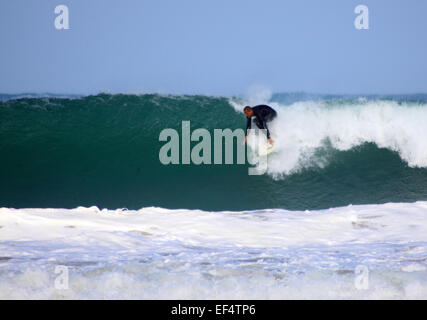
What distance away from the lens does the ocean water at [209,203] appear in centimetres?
382

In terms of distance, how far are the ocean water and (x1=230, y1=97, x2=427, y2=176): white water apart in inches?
1.2

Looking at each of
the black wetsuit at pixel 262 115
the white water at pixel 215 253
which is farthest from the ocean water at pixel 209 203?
the black wetsuit at pixel 262 115

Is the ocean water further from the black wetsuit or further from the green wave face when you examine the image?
the black wetsuit

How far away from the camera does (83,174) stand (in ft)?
31.0

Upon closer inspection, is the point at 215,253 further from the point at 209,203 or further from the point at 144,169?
the point at 144,169

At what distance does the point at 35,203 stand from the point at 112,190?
1392mm

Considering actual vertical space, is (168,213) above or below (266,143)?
below

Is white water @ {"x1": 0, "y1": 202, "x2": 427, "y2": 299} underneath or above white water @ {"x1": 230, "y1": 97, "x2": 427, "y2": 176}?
underneath

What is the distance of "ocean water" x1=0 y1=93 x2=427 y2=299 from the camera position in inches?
151

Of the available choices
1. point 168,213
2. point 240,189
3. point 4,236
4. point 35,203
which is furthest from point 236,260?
point 35,203

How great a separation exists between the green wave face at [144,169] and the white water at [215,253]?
2450 millimetres

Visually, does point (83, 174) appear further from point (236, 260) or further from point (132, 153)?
point (236, 260)

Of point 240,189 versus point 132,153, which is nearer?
point 240,189

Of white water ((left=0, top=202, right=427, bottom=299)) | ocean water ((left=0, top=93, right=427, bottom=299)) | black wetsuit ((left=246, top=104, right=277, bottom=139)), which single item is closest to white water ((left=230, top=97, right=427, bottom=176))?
ocean water ((left=0, top=93, right=427, bottom=299))
